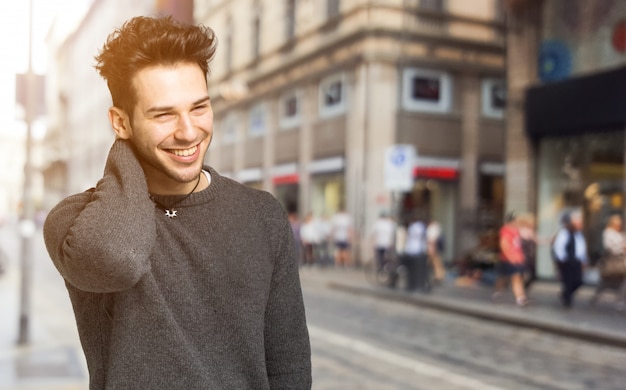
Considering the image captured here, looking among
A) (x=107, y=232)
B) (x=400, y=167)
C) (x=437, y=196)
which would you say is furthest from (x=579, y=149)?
(x=107, y=232)

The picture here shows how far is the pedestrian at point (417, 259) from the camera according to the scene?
14.9 m

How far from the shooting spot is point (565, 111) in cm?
1592

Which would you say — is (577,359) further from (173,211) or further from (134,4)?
(173,211)

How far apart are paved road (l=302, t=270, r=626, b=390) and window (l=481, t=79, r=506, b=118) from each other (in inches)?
520

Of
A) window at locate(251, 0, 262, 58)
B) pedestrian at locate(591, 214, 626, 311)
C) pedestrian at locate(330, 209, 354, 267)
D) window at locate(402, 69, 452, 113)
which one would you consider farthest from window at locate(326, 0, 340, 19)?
pedestrian at locate(591, 214, 626, 311)

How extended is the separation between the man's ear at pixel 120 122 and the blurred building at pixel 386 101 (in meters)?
19.1

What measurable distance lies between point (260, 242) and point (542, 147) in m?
16.4

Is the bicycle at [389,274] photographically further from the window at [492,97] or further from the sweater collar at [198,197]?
the sweater collar at [198,197]

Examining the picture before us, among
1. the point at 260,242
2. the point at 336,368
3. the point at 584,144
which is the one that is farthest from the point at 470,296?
the point at 260,242

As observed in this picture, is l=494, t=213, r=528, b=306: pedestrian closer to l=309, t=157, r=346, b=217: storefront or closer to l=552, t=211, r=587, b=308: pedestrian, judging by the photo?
l=552, t=211, r=587, b=308: pedestrian

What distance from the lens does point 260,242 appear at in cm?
168

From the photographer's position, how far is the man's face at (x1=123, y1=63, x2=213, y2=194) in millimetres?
1549

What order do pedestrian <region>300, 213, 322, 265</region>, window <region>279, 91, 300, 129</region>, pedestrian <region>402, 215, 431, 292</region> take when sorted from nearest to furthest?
pedestrian <region>402, 215, 431, 292</region>
pedestrian <region>300, 213, 322, 265</region>
window <region>279, 91, 300, 129</region>

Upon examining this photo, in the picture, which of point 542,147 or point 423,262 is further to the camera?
point 542,147
